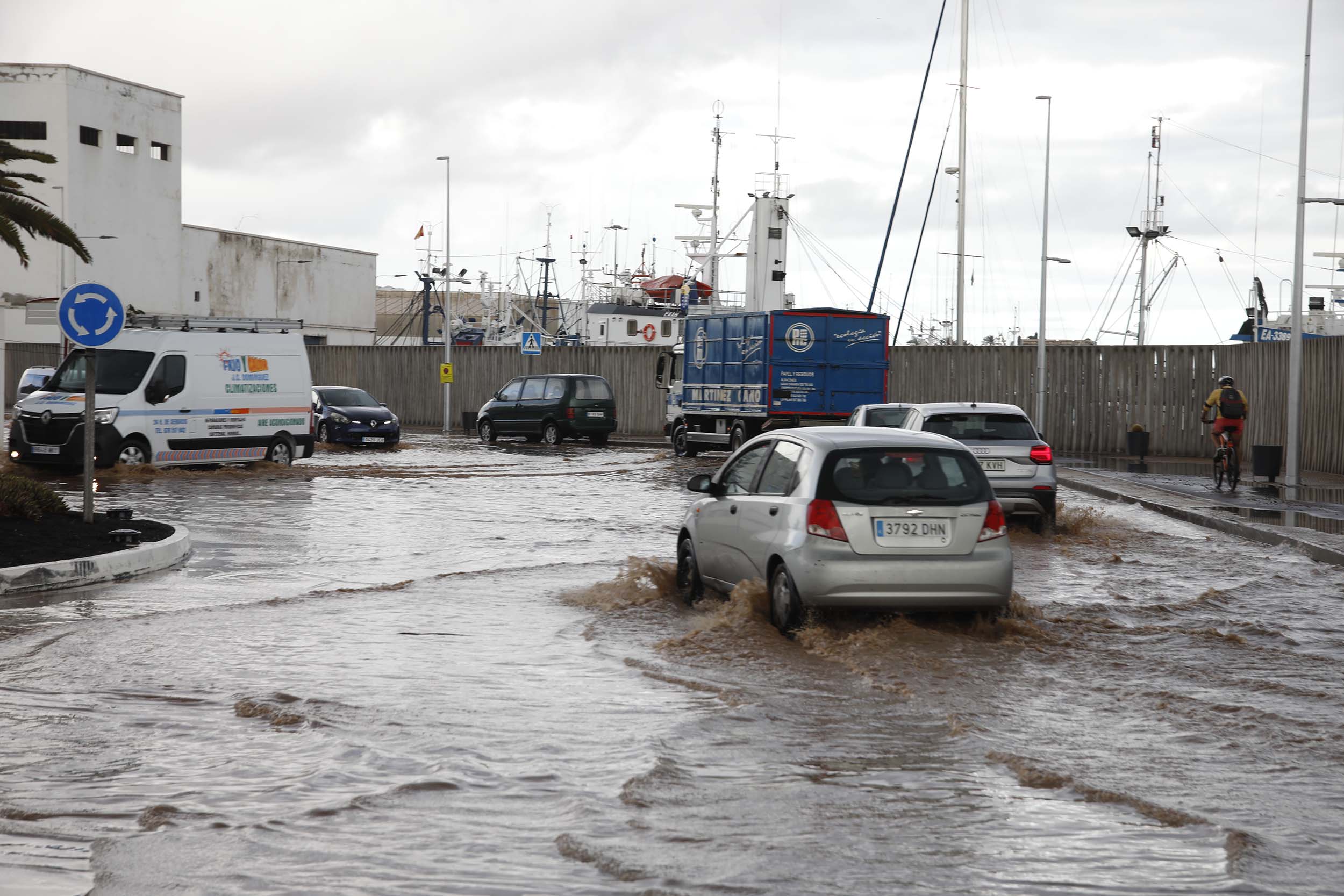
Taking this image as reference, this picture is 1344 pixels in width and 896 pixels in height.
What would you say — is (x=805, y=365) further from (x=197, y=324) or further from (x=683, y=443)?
(x=197, y=324)

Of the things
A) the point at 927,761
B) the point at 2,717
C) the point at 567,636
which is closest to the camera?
the point at 927,761

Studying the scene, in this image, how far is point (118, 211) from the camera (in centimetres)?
5856

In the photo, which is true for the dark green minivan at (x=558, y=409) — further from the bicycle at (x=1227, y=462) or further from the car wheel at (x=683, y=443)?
the bicycle at (x=1227, y=462)

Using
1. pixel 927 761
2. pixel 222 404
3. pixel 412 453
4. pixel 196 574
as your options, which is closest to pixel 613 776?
pixel 927 761

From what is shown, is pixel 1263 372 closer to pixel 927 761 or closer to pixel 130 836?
pixel 927 761

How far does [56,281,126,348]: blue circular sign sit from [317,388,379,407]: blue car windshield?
19.2 m

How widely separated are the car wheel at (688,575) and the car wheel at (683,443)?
19.5 m

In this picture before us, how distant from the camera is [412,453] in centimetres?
→ 3162

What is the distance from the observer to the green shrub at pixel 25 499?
1346 cm

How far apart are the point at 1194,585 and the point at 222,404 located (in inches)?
655

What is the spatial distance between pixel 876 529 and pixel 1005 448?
7565mm

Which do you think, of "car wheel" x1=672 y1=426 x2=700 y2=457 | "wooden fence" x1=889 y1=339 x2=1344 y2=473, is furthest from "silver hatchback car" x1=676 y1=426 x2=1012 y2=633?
"car wheel" x1=672 y1=426 x2=700 y2=457

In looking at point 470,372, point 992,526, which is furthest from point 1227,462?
point 470,372

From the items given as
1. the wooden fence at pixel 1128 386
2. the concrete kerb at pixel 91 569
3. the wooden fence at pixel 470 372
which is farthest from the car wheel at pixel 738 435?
the concrete kerb at pixel 91 569
